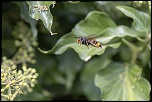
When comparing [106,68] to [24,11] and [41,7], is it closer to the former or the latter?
[24,11]

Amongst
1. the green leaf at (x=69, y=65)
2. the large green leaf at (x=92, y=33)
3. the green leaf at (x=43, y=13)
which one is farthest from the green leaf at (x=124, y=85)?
the green leaf at (x=43, y=13)

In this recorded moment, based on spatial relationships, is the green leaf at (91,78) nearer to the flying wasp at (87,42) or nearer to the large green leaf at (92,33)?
the large green leaf at (92,33)

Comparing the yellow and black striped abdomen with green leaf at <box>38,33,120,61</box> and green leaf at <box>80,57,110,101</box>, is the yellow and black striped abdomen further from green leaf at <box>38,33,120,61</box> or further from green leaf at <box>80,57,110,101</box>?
green leaf at <box>80,57,110,101</box>

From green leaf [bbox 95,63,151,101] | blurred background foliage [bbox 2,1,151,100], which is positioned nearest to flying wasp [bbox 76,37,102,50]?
green leaf [bbox 95,63,151,101]

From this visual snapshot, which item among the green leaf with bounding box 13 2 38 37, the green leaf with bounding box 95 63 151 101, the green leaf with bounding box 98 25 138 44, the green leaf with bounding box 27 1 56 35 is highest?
the green leaf with bounding box 27 1 56 35

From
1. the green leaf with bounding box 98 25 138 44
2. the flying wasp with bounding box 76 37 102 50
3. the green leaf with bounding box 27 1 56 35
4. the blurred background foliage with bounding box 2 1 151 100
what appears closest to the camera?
the green leaf with bounding box 27 1 56 35

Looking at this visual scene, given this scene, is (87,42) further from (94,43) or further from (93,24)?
(93,24)
